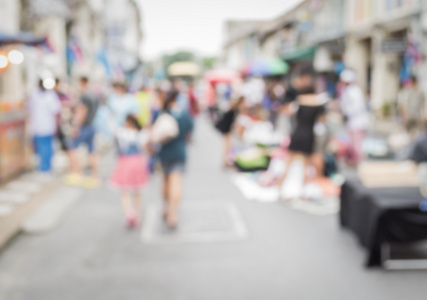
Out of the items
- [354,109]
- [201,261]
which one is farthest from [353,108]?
[201,261]

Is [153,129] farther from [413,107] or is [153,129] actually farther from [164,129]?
[413,107]

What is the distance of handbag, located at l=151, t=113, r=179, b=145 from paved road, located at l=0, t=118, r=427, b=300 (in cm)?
112

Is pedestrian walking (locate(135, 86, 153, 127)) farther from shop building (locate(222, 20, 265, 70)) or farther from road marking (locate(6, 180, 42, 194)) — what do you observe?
shop building (locate(222, 20, 265, 70))

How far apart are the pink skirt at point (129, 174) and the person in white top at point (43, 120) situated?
3.52 metres

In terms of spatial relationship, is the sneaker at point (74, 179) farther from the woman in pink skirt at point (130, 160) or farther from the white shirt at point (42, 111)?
the woman in pink skirt at point (130, 160)

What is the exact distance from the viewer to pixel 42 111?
9000 millimetres

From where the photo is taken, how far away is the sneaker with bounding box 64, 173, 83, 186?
8.93 metres

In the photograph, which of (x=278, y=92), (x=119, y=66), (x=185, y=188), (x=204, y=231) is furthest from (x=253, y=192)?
(x=119, y=66)

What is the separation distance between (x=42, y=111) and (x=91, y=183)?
5.22 feet

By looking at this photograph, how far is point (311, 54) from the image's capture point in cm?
2928

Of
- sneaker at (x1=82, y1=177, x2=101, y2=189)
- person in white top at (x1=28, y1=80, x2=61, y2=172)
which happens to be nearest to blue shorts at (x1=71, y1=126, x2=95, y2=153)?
person in white top at (x1=28, y1=80, x2=61, y2=172)

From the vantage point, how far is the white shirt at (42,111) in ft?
29.5

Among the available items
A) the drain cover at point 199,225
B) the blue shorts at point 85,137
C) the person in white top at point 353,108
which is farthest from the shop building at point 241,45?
the drain cover at point 199,225

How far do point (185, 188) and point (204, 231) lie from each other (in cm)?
262
